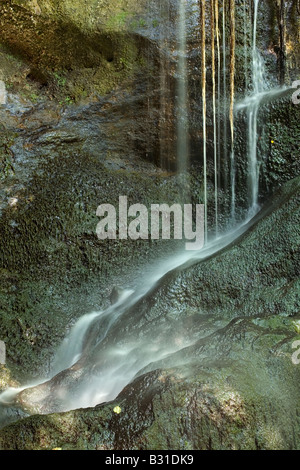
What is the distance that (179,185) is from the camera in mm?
6367

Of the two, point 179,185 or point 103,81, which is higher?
point 103,81

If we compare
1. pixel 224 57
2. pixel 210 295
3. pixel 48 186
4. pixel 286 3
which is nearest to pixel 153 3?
pixel 224 57

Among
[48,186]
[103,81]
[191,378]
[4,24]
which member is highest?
[4,24]

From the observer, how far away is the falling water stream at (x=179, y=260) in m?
3.89

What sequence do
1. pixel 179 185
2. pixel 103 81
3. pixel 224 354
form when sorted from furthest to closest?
pixel 103 81
pixel 179 185
pixel 224 354

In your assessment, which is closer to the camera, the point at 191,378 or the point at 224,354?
the point at 191,378

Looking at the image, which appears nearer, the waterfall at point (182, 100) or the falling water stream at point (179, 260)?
the falling water stream at point (179, 260)

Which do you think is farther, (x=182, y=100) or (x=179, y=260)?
(x=182, y=100)

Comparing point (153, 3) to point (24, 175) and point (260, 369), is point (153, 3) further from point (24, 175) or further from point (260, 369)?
point (260, 369)

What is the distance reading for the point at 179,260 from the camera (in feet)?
18.6

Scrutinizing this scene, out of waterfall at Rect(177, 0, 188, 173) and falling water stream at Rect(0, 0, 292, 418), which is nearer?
falling water stream at Rect(0, 0, 292, 418)

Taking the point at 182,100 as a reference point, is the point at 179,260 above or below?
below

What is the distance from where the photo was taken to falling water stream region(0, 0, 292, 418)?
3891 millimetres

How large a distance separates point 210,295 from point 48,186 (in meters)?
2.58
